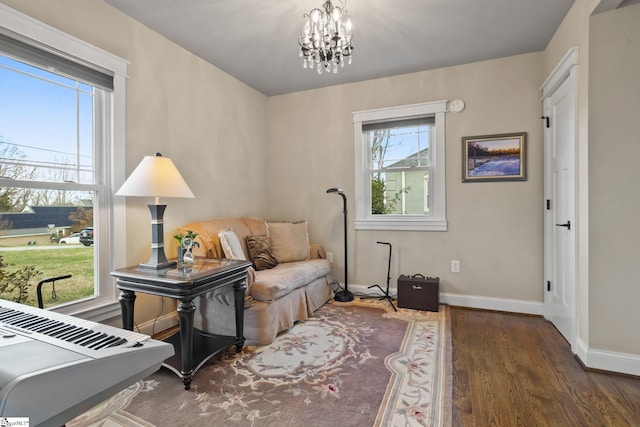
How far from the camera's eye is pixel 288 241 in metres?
3.46

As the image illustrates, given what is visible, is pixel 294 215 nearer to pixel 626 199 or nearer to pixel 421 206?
pixel 421 206

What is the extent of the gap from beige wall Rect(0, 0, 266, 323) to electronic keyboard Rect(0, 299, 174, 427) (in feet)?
5.52

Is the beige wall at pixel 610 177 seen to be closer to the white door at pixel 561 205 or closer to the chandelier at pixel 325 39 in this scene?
the white door at pixel 561 205

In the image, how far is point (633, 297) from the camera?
2.03 metres

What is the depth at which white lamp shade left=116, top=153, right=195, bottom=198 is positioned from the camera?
2086 mm

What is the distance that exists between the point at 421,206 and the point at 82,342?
3328 mm

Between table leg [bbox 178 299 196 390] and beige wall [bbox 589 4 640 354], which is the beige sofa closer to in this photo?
table leg [bbox 178 299 196 390]

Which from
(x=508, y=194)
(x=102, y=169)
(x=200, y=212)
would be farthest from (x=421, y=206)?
(x=102, y=169)

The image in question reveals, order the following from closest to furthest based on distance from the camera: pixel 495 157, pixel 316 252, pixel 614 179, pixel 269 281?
1. pixel 614 179
2. pixel 269 281
3. pixel 495 157
4. pixel 316 252

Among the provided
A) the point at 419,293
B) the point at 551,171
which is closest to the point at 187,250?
the point at 419,293

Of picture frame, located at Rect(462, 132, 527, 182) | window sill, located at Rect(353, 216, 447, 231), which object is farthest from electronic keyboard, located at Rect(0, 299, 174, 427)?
picture frame, located at Rect(462, 132, 527, 182)

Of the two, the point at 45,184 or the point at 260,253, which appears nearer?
the point at 45,184

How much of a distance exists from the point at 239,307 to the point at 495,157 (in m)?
2.82

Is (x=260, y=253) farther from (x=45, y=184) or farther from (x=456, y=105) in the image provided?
(x=456, y=105)
